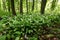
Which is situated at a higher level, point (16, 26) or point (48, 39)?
point (16, 26)

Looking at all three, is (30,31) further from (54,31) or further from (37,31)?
(54,31)

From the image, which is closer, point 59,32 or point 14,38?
point 14,38

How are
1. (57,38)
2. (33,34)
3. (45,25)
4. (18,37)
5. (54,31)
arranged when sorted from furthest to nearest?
(45,25), (54,31), (33,34), (57,38), (18,37)

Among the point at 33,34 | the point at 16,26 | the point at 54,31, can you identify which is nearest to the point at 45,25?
the point at 54,31

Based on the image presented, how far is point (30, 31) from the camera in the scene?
607 centimetres

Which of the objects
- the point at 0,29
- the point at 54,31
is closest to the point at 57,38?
the point at 54,31

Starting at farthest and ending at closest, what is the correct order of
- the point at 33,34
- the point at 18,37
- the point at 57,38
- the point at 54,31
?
the point at 54,31
the point at 33,34
the point at 57,38
the point at 18,37

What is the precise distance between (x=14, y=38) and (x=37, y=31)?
4.37 feet

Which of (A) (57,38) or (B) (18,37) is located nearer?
(B) (18,37)

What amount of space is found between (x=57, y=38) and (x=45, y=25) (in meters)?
1.71

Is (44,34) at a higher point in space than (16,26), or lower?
lower

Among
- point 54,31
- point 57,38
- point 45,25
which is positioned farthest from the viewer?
point 45,25

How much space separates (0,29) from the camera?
639cm

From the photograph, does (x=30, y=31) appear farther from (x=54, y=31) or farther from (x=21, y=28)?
(x=54, y=31)
